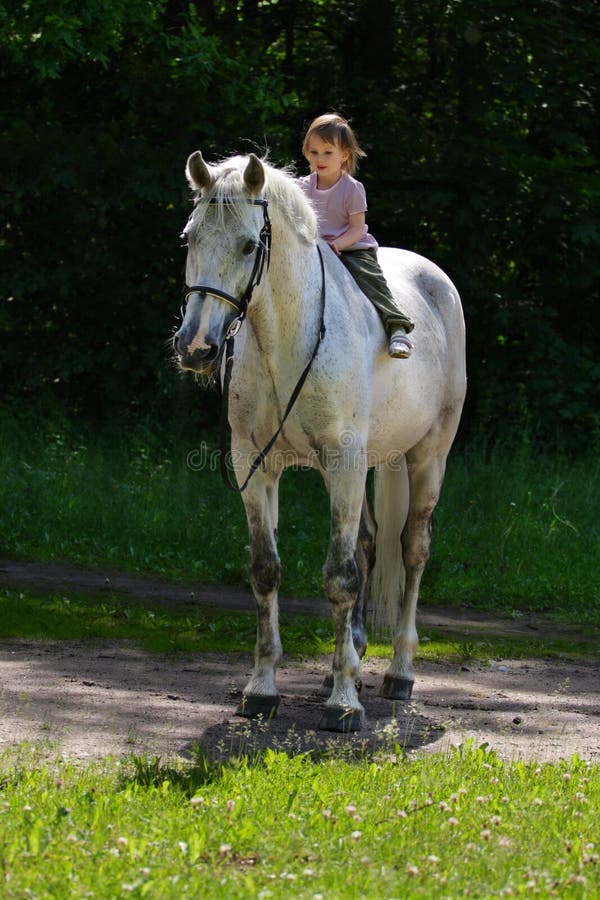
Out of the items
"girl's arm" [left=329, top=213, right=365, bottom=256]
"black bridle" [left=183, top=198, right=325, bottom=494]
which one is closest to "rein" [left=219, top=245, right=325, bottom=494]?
"black bridle" [left=183, top=198, right=325, bottom=494]

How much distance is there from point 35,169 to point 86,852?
9935mm

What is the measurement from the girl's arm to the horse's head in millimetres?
997

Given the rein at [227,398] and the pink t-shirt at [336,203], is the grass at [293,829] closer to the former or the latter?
the rein at [227,398]

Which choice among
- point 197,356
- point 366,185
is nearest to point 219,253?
point 197,356

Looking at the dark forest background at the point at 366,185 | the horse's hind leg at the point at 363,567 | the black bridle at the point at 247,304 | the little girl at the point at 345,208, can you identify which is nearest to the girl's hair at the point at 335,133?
the little girl at the point at 345,208

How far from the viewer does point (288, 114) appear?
531 inches

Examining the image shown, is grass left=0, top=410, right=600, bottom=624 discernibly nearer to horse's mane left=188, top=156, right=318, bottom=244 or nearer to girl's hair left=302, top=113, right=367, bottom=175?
girl's hair left=302, top=113, right=367, bottom=175

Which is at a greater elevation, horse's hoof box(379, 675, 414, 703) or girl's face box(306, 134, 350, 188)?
girl's face box(306, 134, 350, 188)

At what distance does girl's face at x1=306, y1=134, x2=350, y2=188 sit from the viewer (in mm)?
5938

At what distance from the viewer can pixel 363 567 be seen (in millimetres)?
6695

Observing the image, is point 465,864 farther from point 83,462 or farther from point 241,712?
point 83,462

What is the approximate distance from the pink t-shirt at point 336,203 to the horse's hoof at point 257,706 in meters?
2.17

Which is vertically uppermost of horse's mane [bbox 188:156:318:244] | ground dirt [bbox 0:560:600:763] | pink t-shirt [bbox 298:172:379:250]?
pink t-shirt [bbox 298:172:379:250]

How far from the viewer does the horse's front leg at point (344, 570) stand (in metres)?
5.56
